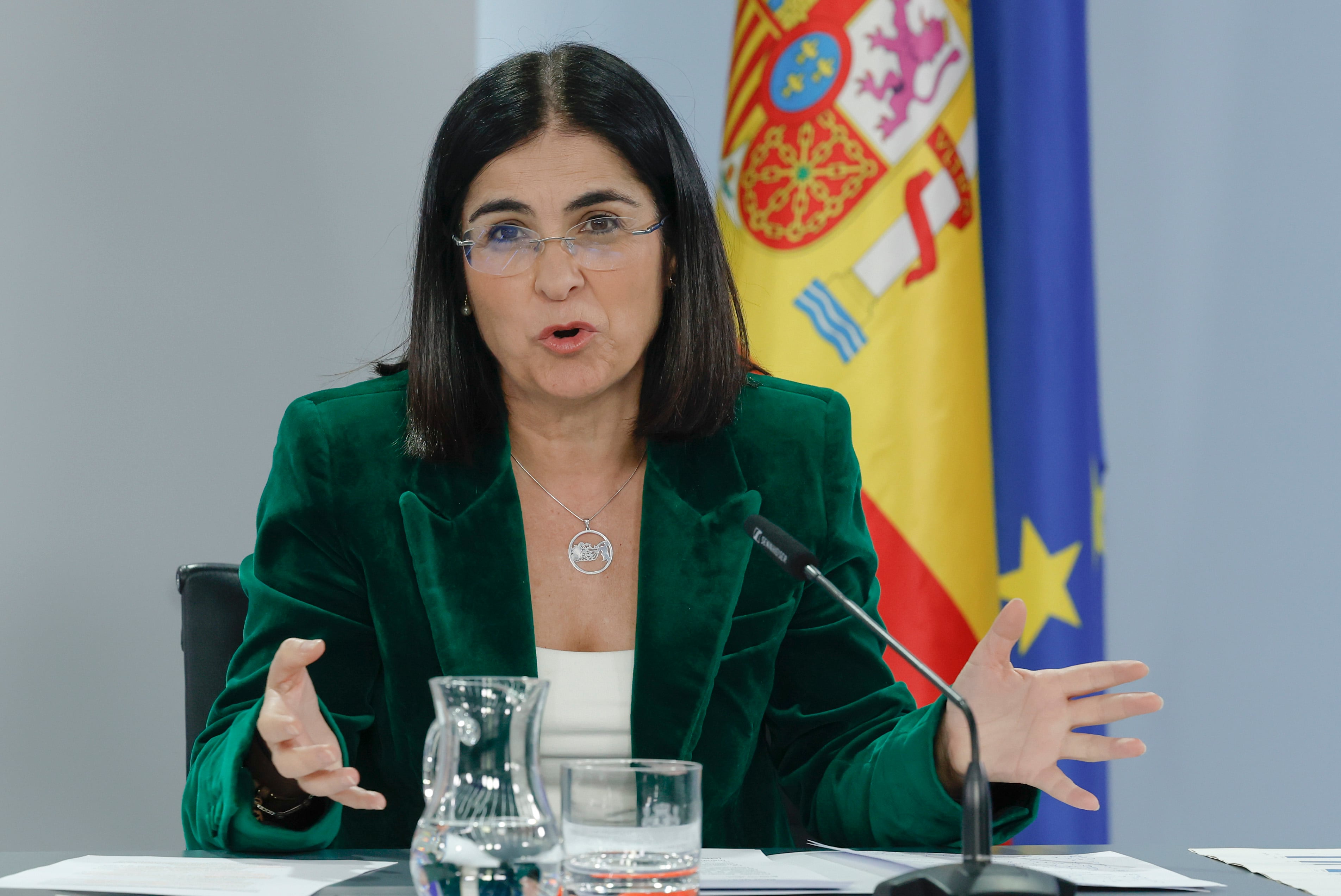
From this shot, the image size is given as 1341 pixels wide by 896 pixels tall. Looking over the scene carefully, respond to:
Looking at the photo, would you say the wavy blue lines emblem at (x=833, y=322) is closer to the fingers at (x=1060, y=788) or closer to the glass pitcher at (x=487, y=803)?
the fingers at (x=1060, y=788)

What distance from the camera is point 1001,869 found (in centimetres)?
73

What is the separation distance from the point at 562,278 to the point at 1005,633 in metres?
0.65

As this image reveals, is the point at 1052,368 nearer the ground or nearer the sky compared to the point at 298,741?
nearer the sky

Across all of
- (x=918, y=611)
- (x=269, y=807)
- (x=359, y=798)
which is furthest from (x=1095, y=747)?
(x=918, y=611)

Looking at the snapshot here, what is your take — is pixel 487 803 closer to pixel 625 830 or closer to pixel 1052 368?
pixel 625 830

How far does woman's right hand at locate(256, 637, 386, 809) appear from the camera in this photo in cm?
91

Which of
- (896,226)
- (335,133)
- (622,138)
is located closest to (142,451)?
(335,133)

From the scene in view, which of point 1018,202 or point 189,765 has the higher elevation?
point 1018,202

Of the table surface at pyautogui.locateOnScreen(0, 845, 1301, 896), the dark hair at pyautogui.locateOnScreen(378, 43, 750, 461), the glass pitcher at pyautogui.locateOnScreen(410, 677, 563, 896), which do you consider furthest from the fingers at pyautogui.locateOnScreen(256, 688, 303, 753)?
the dark hair at pyautogui.locateOnScreen(378, 43, 750, 461)

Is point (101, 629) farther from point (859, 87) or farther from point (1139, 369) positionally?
point (1139, 369)

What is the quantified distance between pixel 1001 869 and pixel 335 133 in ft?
6.43

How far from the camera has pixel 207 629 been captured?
4.48 ft

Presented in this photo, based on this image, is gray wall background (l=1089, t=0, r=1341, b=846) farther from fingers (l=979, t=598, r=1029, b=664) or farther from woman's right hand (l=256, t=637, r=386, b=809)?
woman's right hand (l=256, t=637, r=386, b=809)

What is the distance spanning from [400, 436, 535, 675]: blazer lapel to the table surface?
24 centimetres
